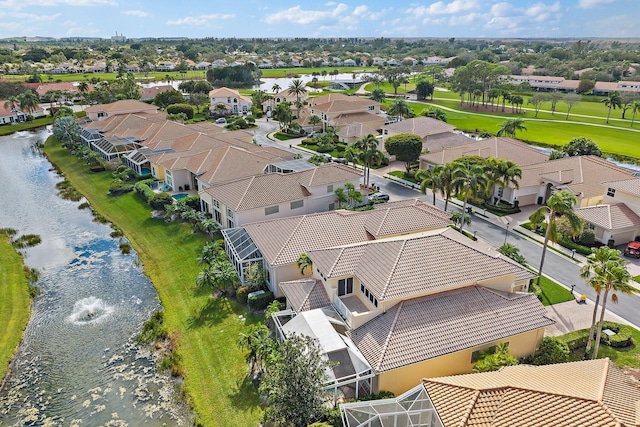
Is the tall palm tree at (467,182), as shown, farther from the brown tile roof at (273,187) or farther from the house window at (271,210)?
the house window at (271,210)

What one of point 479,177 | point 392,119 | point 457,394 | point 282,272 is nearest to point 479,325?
→ point 457,394

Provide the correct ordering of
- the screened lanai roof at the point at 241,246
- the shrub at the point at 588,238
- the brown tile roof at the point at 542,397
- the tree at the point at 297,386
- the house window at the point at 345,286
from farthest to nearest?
the shrub at the point at 588,238
the screened lanai roof at the point at 241,246
the house window at the point at 345,286
the tree at the point at 297,386
the brown tile roof at the point at 542,397

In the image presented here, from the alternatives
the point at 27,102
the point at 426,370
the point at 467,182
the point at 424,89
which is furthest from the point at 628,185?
the point at 27,102

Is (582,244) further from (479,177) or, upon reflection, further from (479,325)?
(479,325)

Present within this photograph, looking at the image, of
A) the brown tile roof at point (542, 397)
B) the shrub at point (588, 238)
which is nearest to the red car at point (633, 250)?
the shrub at point (588, 238)

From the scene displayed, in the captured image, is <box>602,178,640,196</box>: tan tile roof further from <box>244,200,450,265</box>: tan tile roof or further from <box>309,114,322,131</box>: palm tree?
<box>309,114,322,131</box>: palm tree

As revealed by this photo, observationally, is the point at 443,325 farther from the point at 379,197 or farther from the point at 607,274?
the point at 379,197
